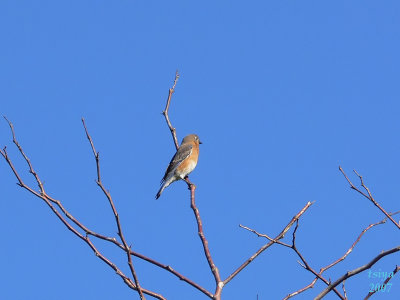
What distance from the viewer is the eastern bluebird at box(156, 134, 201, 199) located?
1083 cm

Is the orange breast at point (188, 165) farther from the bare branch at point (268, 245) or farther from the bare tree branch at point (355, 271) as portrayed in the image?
the bare tree branch at point (355, 271)

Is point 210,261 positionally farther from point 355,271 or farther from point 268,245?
point 355,271

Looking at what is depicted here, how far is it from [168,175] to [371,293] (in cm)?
833

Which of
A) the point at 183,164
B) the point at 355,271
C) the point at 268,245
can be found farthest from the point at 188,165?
the point at 355,271

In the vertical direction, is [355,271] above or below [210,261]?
below

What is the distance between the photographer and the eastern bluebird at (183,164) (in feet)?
35.5

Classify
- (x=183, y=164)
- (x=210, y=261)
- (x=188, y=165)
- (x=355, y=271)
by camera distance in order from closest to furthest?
1. (x=355, y=271)
2. (x=210, y=261)
3. (x=183, y=164)
4. (x=188, y=165)

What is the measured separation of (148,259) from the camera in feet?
10.6

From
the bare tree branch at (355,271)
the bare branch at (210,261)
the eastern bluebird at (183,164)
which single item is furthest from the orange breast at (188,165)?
the bare tree branch at (355,271)

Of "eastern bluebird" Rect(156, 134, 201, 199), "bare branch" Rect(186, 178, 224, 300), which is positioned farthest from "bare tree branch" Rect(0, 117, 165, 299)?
"eastern bluebird" Rect(156, 134, 201, 199)

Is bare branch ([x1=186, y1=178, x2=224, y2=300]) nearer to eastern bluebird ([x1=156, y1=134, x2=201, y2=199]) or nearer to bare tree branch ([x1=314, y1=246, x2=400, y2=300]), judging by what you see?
bare tree branch ([x1=314, y1=246, x2=400, y2=300])

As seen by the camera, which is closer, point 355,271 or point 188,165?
point 355,271

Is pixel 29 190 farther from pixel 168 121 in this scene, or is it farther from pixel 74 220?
pixel 168 121

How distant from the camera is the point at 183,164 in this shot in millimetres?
10883
